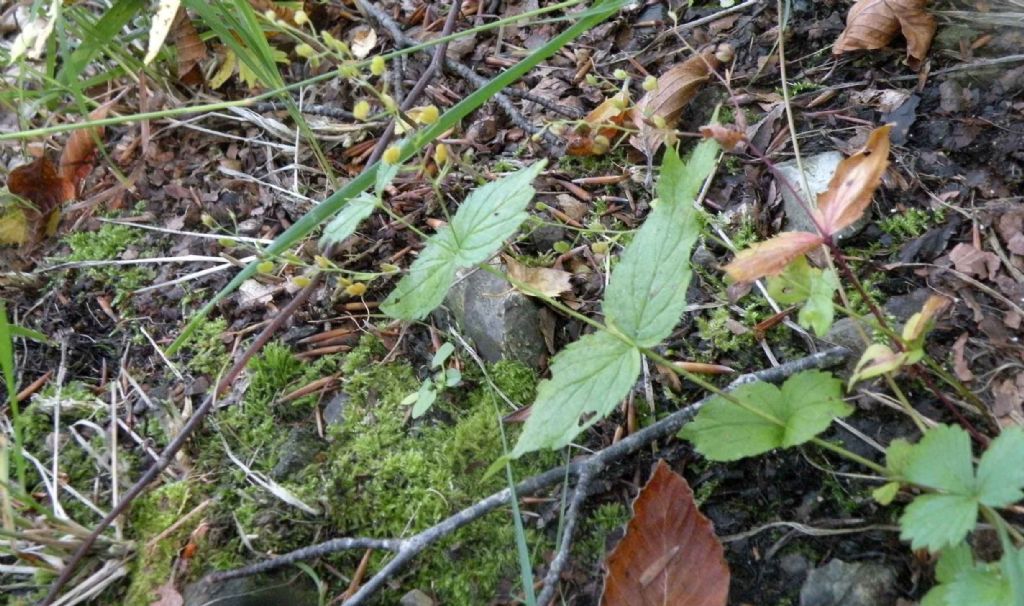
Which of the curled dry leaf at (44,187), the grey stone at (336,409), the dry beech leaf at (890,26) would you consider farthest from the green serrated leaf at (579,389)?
the curled dry leaf at (44,187)

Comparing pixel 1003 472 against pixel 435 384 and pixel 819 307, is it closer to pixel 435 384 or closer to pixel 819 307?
pixel 819 307

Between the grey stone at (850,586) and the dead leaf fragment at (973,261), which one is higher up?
the dead leaf fragment at (973,261)

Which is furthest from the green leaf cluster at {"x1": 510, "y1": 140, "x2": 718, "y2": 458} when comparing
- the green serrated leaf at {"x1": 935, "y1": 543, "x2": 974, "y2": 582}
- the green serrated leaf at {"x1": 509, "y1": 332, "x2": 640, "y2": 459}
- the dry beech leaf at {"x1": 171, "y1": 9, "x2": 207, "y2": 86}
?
the dry beech leaf at {"x1": 171, "y1": 9, "x2": 207, "y2": 86}

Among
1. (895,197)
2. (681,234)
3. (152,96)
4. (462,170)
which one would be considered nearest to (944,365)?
(895,197)

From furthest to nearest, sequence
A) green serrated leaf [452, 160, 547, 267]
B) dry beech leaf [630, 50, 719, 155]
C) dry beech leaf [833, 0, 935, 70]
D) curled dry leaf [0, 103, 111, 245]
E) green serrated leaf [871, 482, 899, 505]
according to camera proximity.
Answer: curled dry leaf [0, 103, 111, 245], dry beech leaf [630, 50, 719, 155], dry beech leaf [833, 0, 935, 70], green serrated leaf [452, 160, 547, 267], green serrated leaf [871, 482, 899, 505]

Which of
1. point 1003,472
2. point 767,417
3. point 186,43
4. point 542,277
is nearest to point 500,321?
point 542,277

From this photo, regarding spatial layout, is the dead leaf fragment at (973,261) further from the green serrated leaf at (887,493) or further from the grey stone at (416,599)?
the grey stone at (416,599)

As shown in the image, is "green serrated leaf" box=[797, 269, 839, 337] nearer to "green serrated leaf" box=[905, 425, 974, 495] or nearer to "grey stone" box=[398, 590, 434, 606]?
"green serrated leaf" box=[905, 425, 974, 495]
